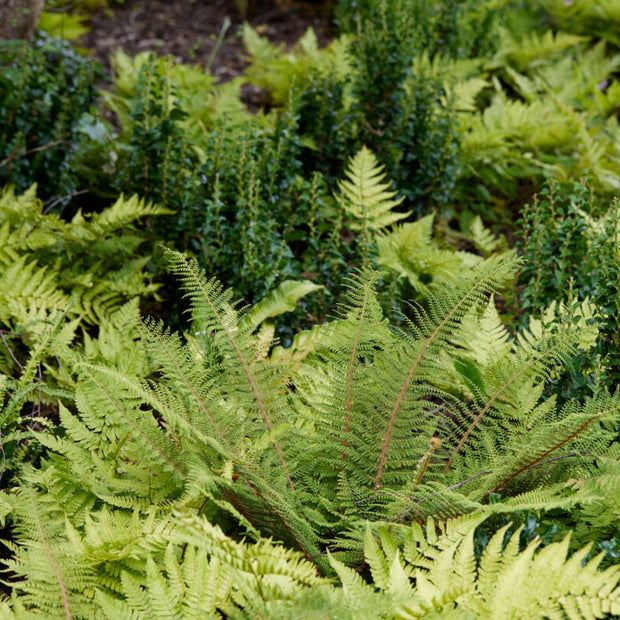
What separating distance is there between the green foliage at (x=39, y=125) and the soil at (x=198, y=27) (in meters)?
1.88

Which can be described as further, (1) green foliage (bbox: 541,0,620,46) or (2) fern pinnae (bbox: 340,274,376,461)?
(1) green foliage (bbox: 541,0,620,46)

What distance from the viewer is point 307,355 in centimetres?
251

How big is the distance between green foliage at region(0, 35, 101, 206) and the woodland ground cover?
15 mm

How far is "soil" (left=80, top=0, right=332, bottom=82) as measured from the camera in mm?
5469

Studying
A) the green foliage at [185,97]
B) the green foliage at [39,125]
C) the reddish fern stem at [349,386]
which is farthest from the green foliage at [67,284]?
the reddish fern stem at [349,386]

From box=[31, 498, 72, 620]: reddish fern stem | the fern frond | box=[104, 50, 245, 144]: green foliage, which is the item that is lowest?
box=[31, 498, 72, 620]: reddish fern stem

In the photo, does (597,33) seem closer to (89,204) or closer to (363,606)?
(89,204)

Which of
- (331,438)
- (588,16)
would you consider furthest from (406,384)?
(588,16)

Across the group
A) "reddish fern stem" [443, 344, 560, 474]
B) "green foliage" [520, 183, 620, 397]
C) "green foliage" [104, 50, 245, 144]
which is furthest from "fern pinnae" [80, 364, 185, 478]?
"green foliage" [104, 50, 245, 144]

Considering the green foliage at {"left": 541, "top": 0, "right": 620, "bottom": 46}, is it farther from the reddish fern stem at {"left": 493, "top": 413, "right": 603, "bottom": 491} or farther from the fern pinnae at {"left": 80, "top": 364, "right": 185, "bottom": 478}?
the fern pinnae at {"left": 80, "top": 364, "right": 185, "bottom": 478}

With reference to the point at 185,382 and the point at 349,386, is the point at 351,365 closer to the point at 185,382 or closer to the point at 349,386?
the point at 349,386

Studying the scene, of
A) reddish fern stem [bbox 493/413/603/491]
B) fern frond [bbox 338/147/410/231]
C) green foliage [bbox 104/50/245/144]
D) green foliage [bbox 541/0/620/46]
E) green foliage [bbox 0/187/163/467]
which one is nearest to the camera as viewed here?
reddish fern stem [bbox 493/413/603/491]

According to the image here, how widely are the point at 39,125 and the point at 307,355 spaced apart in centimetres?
193

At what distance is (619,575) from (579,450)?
54 cm
